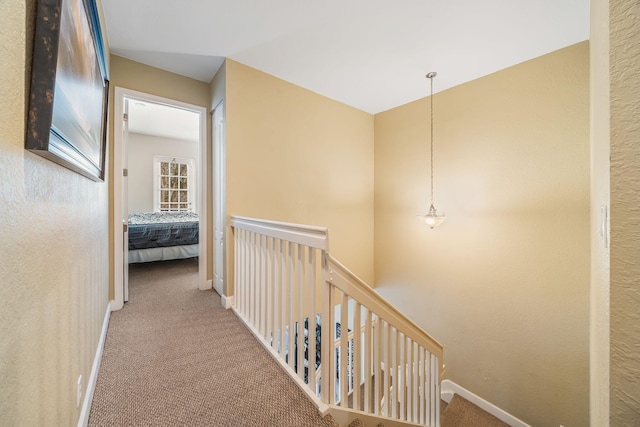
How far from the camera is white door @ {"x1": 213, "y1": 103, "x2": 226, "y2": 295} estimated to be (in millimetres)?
2479

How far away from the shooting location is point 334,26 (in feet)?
6.53

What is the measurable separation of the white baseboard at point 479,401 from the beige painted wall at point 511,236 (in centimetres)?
8

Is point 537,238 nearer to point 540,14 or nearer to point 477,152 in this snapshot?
point 477,152

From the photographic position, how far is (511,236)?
257cm

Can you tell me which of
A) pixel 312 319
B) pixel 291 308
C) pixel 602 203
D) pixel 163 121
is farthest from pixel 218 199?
pixel 163 121

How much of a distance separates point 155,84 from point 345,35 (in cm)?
201

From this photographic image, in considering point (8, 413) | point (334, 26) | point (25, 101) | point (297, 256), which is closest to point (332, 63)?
point (334, 26)

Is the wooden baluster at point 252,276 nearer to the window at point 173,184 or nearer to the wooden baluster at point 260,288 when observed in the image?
the wooden baluster at point 260,288

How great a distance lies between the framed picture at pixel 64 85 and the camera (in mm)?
584

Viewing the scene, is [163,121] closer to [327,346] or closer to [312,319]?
[312,319]

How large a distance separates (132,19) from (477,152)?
3549mm

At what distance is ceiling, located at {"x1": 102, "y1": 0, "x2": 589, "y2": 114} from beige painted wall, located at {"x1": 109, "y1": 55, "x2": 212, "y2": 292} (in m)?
0.08

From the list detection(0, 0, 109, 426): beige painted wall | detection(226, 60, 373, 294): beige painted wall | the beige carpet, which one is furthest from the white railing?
detection(0, 0, 109, 426): beige painted wall

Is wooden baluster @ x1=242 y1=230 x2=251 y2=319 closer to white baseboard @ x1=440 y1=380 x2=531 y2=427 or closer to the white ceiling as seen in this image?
the white ceiling
